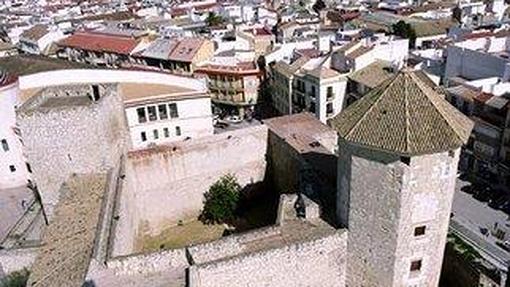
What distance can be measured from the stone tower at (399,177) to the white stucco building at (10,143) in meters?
24.8

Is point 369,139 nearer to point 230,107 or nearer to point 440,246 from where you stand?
point 440,246

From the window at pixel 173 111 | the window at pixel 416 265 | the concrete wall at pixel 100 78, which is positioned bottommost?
the window at pixel 416 265

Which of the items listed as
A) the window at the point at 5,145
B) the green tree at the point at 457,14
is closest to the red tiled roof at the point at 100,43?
the window at the point at 5,145

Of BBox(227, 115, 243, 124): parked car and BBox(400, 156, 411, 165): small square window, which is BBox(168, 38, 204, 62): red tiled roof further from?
BBox(400, 156, 411, 165): small square window

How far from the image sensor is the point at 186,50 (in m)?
63.2

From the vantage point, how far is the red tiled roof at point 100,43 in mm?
69062

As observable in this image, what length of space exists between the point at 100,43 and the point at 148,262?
2155 inches

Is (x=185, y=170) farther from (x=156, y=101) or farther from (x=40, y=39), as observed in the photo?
(x=40, y=39)

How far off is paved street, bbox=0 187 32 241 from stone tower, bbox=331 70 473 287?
81.3 ft

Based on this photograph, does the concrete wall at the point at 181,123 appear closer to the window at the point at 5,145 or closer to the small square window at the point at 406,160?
the window at the point at 5,145

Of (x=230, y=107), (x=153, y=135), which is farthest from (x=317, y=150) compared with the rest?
(x=230, y=107)

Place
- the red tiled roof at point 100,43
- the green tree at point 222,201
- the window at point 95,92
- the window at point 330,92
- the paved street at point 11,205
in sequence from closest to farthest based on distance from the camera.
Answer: the window at point 95,92 < the green tree at point 222,201 < the paved street at point 11,205 < the window at point 330,92 < the red tiled roof at point 100,43

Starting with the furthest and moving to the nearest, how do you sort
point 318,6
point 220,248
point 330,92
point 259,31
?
point 318,6, point 259,31, point 330,92, point 220,248

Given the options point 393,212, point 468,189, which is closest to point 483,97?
point 468,189
